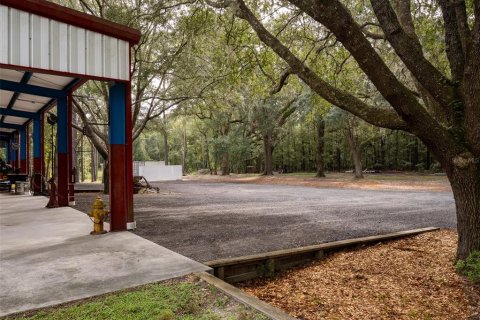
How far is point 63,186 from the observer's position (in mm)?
10109

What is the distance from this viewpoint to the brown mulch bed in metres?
3.84

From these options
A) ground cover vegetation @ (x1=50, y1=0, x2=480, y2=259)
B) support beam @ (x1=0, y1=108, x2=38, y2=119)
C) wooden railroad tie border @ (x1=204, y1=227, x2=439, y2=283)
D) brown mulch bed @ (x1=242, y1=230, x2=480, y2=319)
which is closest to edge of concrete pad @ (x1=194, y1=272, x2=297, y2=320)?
wooden railroad tie border @ (x1=204, y1=227, x2=439, y2=283)

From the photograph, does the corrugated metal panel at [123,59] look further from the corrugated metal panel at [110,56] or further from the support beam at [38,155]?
the support beam at [38,155]

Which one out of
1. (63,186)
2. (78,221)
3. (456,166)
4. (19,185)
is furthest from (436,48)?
(19,185)

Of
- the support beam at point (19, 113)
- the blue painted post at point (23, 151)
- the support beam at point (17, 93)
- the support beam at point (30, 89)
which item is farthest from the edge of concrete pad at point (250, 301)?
the blue painted post at point (23, 151)

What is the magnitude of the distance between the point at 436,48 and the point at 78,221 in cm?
857

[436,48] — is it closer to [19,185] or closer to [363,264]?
[363,264]

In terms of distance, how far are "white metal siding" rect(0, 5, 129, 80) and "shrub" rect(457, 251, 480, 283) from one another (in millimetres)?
6406

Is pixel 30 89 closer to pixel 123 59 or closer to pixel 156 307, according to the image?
pixel 123 59

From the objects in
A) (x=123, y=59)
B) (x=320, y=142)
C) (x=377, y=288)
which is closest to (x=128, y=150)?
(x=123, y=59)

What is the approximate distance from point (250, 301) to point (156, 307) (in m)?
0.84

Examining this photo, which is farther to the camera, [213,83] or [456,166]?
[213,83]

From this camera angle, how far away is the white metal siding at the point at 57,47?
5.27 meters

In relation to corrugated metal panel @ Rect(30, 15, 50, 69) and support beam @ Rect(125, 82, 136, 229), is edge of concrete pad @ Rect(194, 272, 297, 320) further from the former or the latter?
corrugated metal panel @ Rect(30, 15, 50, 69)
